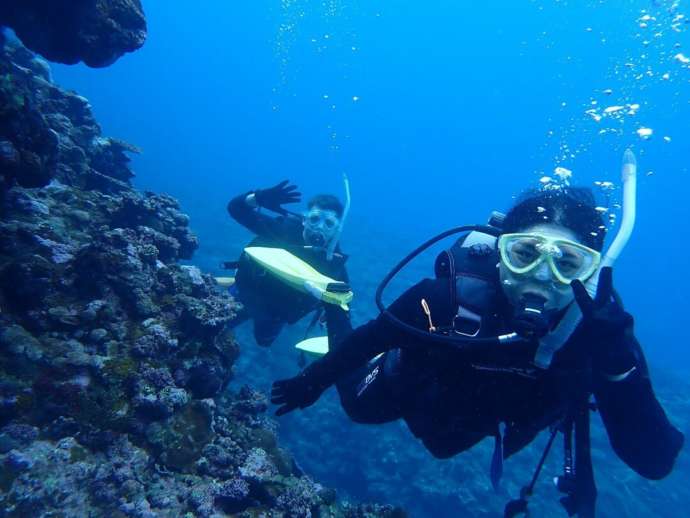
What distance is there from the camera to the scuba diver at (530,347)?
305cm

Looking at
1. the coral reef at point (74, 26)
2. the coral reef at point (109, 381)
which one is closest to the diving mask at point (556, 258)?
the coral reef at point (109, 381)

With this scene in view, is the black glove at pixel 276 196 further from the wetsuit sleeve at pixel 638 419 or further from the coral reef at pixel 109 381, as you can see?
the wetsuit sleeve at pixel 638 419

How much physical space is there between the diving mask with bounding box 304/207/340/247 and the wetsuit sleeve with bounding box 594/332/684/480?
6051 millimetres

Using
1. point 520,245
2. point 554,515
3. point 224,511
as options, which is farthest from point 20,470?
point 554,515

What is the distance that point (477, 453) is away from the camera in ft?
42.3

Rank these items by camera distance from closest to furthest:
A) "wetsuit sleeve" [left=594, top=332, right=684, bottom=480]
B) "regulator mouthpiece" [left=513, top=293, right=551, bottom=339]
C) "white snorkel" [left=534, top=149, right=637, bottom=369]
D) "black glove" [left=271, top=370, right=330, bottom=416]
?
"regulator mouthpiece" [left=513, top=293, right=551, bottom=339] < "white snorkel" [left=534, top=149, right=637, bottom=369] < "wetsuit sleeve" [left=594, top=332, right=684, bottom=480] < "black glove" [left=271, top=370, right=330, bottom=416]

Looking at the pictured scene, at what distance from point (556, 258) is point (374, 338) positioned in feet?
5.37

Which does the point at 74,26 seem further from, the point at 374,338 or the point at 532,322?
the point at 532,322

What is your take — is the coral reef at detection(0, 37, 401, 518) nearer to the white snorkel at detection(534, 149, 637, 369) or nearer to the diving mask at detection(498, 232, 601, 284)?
the white snorkel at detection(534, 149, 637, 369)

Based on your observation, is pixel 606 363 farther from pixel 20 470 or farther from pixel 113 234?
pixel 113 234

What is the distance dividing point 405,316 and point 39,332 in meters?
3.74

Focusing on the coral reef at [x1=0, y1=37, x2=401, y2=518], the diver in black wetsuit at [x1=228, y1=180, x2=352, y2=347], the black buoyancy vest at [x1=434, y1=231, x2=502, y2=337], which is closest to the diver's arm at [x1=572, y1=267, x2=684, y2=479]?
the black buoyancy vest at [x1=434, y1=231, x2=502, y2=337]

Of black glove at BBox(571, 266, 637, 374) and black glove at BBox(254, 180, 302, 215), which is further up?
black glove at BBox(254, 180, 302, 215)

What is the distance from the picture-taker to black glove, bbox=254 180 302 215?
9102 millimetres
